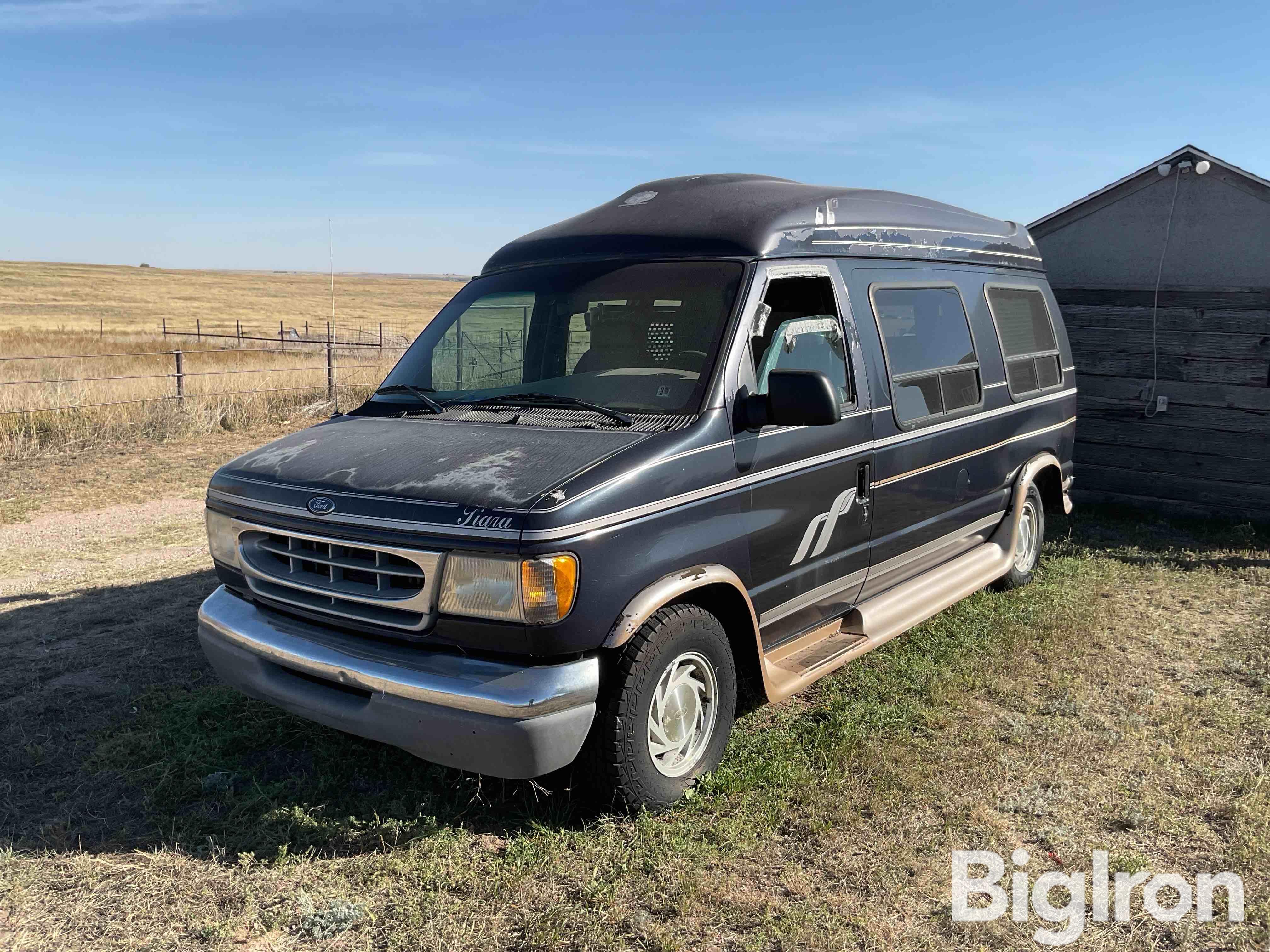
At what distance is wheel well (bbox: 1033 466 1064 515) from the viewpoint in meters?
6.82

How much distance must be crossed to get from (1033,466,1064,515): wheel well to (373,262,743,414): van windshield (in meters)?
3.81

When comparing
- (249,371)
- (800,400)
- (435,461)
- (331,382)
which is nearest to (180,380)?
(331,382)

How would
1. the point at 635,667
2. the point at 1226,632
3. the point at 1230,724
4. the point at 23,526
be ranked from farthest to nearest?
the point at 23,526, the point at 1226,632, the point at 1230,724, the point at 635,667

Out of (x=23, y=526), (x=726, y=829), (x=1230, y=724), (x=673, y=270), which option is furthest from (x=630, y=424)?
(x=23, y=526)

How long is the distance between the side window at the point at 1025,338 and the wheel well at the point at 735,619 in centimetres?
310

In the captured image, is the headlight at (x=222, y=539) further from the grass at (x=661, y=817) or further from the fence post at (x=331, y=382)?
the fence post at (x=331, y=382)

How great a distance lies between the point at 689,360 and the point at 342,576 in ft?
5.27

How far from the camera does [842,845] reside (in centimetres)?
347

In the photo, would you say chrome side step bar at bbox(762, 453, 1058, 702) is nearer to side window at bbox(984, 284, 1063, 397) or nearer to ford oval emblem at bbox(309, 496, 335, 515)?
side window at bbox(984, 284, 1063, 397)

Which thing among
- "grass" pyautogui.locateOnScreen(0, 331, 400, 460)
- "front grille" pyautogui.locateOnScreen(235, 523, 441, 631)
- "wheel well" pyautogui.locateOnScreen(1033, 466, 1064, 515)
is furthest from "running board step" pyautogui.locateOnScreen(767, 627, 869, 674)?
"grass" pyautogui.locateOnScreen(0, 331, 400, 460)

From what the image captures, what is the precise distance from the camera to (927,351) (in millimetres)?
5145

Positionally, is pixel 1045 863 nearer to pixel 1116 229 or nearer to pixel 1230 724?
pixel 1230 724

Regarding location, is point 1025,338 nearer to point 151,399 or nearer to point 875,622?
point 875,622

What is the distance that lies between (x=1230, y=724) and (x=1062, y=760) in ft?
3.42
